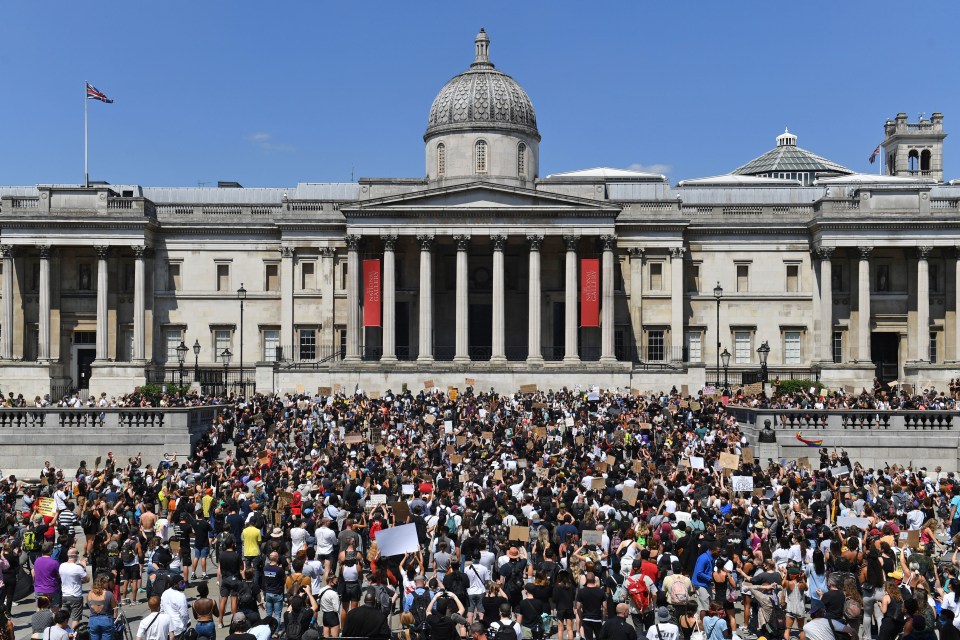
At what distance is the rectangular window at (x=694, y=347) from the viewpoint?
66688 millimetres

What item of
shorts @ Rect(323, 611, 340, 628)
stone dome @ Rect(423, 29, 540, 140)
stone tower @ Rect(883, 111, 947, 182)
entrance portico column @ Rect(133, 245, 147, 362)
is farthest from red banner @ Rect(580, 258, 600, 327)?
shorts @ Rect(323, 611, 340, 628)

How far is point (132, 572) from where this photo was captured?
21219 millimetres

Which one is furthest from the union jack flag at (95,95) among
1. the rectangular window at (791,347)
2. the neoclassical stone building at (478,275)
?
the rectangular window at (791,347)

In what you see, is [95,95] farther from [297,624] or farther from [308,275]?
[297,624]

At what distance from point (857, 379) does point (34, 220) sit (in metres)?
50.1

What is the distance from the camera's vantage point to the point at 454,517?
23.1m

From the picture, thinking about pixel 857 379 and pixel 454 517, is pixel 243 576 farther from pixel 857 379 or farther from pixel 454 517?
pixel 857 379

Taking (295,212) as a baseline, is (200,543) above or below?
below

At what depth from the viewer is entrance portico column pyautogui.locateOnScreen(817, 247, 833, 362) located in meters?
64.6

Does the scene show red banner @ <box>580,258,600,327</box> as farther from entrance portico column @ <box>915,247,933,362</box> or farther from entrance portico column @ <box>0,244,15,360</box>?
entrance portico column @ <box>0,244,15,360</box>

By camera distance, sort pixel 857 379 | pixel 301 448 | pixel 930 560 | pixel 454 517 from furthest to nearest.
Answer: pixel 857 379, pixel 301 448, pixel 454 517, pixel 930 560

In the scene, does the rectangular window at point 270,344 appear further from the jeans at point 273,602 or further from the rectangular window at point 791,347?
the jeans at point 273,602

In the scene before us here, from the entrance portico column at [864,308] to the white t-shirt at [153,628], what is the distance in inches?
2201

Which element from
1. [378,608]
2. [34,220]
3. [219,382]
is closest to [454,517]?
[378,608]
